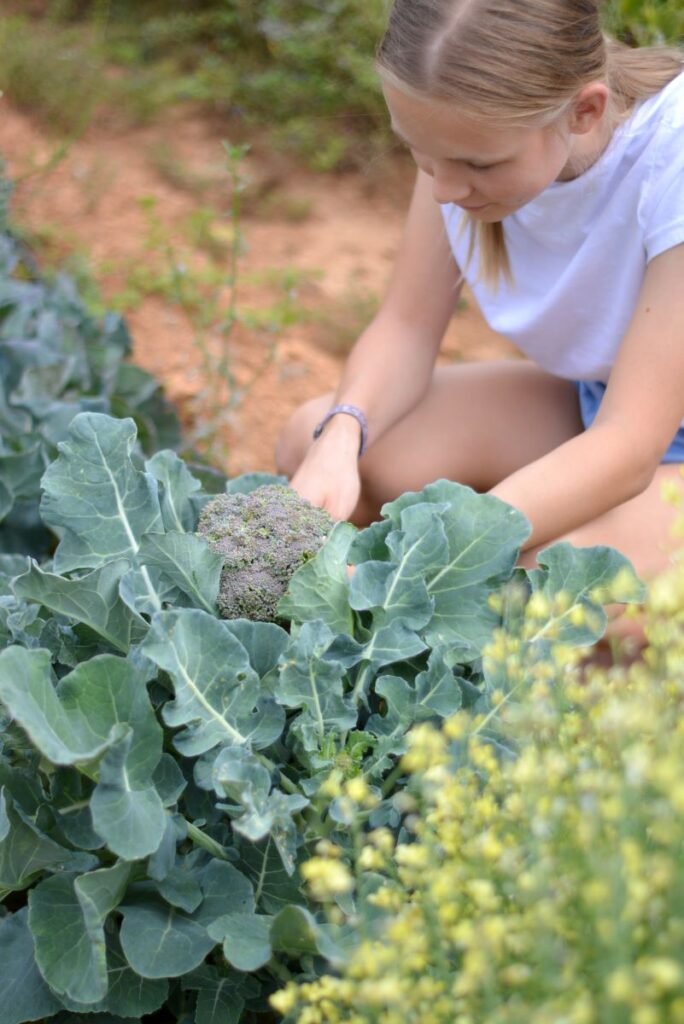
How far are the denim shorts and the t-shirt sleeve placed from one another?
45 cm

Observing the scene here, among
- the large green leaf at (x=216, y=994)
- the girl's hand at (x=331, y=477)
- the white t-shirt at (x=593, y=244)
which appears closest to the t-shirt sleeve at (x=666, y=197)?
the white t-shirt at (x=593, y=244)

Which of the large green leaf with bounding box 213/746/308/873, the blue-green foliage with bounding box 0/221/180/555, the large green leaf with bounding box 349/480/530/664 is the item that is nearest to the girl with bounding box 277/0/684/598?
the large green leaf with bounding box 349/480/530/664

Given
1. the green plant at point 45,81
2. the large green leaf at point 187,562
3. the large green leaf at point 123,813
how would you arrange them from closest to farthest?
1. the large green leaf at point 123,813
2. the large green leaf at point 187,562
3. the green plant at point 45,81

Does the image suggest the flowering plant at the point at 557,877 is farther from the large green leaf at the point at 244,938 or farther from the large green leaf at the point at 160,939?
the large green leaf at the point at 160,939

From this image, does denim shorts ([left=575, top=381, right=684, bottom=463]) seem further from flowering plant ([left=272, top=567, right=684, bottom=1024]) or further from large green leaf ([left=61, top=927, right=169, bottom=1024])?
large green leaf ([left=61, top=927, right=169, bottom=1024])

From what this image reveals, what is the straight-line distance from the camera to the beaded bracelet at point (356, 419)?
8.27 feet

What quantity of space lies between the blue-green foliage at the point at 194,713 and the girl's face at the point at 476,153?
1.82 feet

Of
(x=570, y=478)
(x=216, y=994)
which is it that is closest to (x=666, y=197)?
(x=570, y=478)

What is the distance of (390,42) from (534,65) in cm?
27

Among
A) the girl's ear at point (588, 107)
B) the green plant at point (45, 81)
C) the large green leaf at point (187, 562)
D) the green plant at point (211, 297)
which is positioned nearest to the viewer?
the large green leaf at point (187, 562)

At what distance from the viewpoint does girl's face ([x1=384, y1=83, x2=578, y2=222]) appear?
197 cm

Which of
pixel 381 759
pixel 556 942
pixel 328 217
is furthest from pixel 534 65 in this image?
pixel 328 217

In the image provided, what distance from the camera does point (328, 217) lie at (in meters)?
5.13

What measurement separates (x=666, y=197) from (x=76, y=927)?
1.61 meters
